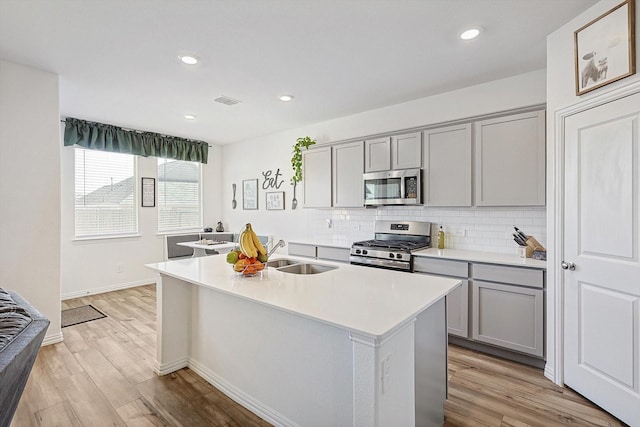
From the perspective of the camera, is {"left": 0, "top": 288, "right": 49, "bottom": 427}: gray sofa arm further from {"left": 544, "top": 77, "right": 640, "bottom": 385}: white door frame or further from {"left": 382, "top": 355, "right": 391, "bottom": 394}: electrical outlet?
{"left": 544, "top": 77, "right": 640, "bottom": 385}: white door frame

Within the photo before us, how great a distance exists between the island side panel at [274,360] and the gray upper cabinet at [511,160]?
85.9 inches

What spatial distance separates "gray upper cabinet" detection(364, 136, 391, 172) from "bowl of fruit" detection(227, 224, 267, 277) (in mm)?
2044

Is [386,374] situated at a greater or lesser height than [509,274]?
lesser

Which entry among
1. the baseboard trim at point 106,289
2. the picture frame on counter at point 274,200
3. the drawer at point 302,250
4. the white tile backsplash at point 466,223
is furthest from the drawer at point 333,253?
the baseboard trim at point 106,289

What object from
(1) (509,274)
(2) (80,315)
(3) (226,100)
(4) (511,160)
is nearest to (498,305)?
(1) (509,274)

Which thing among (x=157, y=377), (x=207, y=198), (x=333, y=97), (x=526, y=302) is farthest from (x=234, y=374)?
(x=207, y=198)

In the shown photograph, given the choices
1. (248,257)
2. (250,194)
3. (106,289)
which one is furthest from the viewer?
(250,194)

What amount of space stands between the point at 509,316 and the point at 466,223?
107 centimetres

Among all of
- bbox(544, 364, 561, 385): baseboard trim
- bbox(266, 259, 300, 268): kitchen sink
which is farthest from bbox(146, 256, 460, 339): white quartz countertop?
bbox(544, 364, 561, 385): baseboard trim

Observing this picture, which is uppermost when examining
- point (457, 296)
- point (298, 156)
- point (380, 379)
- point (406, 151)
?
point (298, 156)

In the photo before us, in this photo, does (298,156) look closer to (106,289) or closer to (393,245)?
(393,245)

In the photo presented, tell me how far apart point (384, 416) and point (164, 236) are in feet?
17.1

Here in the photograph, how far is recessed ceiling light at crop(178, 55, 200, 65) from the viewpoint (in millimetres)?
2716

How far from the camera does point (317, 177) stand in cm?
448
